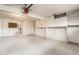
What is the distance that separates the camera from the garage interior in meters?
3.48

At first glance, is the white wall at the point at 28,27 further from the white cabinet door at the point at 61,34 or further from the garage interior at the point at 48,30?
the white cabinet door at the point at 61,34

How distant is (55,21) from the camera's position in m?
6.53

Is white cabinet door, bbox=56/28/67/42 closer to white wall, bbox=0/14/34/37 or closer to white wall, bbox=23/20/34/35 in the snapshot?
white wall, bbox=0/14/34/37

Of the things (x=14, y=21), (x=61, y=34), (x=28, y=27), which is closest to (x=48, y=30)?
(x=61, y=34)

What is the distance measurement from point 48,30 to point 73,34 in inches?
122

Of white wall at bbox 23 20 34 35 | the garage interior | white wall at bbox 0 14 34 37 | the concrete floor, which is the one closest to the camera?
the concrete floor

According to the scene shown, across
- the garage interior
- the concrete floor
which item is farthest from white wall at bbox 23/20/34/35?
the concrete floor

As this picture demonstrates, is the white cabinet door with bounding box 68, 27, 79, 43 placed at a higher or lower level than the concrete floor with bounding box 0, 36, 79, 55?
higher

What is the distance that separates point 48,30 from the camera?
7633mm

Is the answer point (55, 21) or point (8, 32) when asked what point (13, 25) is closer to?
point (8, 32)

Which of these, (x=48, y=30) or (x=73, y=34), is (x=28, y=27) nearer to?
A: (x=48, y=30)

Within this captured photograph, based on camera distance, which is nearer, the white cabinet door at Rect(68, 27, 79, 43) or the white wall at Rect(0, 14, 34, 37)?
the white cabinet door at Rect(68, 27, 79, 43)

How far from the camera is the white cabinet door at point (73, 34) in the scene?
4.64 m

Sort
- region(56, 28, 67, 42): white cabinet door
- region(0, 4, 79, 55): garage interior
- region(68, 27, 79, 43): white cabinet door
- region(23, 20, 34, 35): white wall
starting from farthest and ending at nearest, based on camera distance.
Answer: region(23, 20, 34, 35): white wall
region(56, 28, 67, 42): white cabinet door
region(68, 27, 79, 43): white cabinet door
region(0, 4, 79, 55): garage interior
